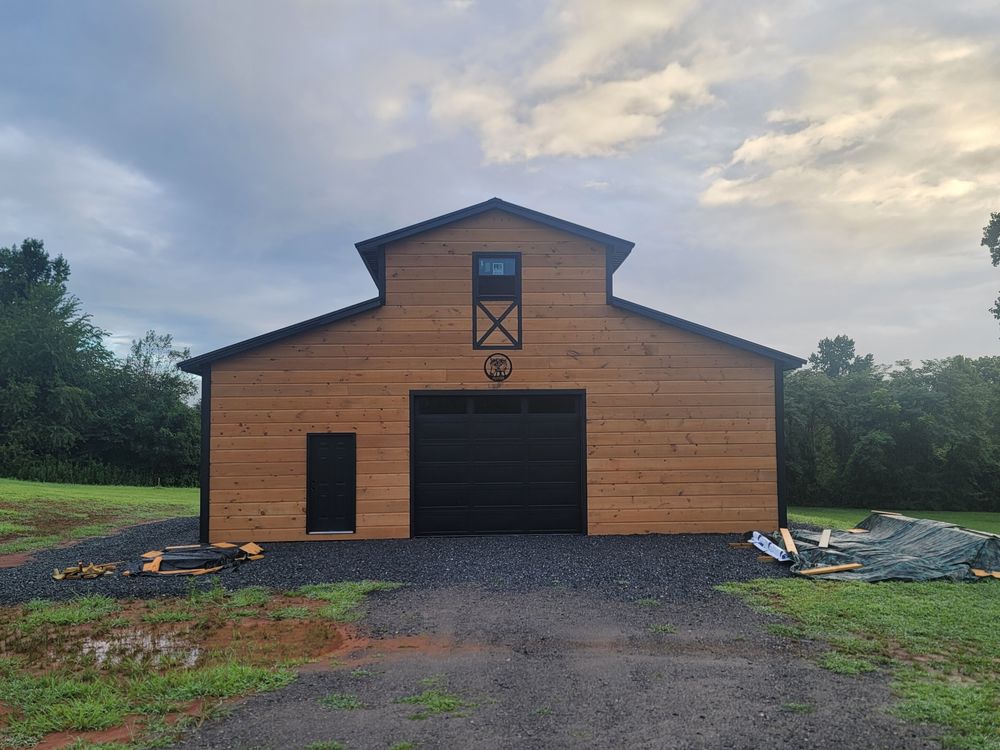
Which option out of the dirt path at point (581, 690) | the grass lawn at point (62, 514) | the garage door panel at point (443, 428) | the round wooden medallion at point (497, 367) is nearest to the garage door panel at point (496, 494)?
the garage door panel at point (443, 428)

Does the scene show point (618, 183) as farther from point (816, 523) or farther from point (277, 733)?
point (277, 733)

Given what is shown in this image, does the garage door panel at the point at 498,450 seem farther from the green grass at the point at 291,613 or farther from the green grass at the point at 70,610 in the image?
the green grass at the point at 70,610

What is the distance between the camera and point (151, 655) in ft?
16.8

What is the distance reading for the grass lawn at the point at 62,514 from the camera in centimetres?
1209

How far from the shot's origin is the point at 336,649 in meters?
5.28

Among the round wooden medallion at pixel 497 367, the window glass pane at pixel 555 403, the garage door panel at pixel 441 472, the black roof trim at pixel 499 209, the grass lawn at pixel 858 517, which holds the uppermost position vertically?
the black roof trim at pixel 499 209

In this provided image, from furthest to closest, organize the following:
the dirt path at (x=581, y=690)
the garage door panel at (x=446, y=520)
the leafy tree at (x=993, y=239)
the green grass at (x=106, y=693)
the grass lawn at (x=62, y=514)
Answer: the leafy tree at (x=993, y=239), the grass lawn at (x=62, y=514), the garage door panel at (x=446, y=520), the green grass at (x=106, y=693), the dirt path at (x=581, y=690)

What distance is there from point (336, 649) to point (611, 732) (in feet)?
8.84

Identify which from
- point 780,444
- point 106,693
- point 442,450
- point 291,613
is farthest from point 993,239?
point 106,693

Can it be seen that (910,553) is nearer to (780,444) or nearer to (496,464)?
(780,444)

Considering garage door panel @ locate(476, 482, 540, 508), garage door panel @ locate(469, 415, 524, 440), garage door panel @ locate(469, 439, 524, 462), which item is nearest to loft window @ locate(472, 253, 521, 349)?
garage door panel @ locate(469, 415, 524, 440)

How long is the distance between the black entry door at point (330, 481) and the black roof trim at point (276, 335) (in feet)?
6.34

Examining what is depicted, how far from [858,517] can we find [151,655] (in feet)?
61.5

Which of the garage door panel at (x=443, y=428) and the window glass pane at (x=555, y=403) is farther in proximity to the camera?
the window glass pane at (x=555, y=403)
